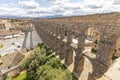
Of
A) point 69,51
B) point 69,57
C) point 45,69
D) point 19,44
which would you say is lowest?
point 19,44

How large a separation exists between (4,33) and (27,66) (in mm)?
80328

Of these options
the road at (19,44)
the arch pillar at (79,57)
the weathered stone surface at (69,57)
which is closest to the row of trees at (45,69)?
the arch pillar at (79,57)

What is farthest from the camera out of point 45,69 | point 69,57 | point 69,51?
point 69,57

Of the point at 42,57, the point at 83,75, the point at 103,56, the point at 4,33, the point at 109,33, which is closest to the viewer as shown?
the point at 109,33

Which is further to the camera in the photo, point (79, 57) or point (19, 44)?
point (19, 44)

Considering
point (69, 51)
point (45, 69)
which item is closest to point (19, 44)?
point (69, 51)

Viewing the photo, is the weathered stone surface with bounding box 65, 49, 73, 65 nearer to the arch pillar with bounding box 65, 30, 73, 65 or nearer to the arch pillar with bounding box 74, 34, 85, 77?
the arch pillar with bounding box 65, 30, 73, 65

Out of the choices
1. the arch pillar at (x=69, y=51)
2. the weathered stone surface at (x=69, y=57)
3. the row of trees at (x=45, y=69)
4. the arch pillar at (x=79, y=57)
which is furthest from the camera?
the weathered stone surface at (x=69, y=57)

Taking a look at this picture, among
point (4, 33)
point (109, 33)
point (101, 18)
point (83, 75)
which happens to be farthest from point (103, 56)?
point (4, 33)

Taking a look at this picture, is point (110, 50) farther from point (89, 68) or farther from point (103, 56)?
point (89, 68)

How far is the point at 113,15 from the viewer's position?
16.9 meters

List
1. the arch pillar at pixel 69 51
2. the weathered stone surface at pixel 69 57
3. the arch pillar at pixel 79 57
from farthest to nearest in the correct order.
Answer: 1. the weathered stone surface at pixel 69 57
2. the arch pillar at pixel 69 51
3. the arch pillar at pixel 79 57

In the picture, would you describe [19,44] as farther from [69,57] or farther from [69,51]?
[69,51]

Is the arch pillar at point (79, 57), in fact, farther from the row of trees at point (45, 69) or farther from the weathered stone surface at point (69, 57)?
the weathered stone surface at point (69, 57)
